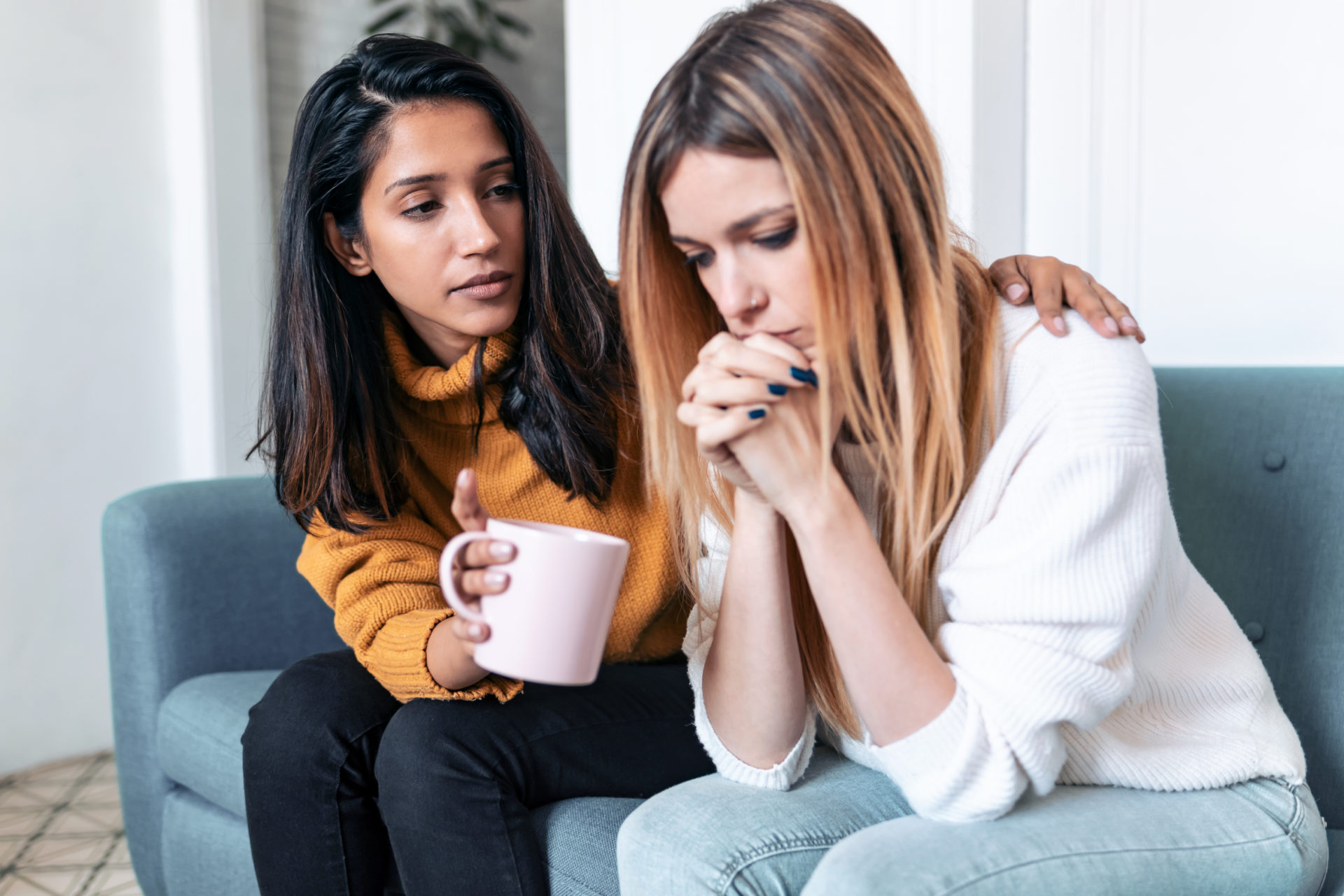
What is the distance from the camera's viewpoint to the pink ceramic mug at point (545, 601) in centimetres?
71

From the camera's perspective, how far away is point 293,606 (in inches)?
62.1

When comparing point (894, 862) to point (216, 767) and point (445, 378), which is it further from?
point (216, 767)

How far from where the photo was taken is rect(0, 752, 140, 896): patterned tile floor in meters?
1.76

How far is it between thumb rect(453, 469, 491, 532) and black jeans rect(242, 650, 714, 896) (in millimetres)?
239

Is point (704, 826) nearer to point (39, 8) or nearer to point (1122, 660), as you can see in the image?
point (1122, 660)

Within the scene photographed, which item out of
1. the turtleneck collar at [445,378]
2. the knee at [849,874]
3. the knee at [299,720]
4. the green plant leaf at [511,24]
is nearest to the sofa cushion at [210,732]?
the knee at [299,720]

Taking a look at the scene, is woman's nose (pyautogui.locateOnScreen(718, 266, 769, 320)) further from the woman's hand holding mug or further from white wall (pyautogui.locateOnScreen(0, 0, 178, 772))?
white wall (pyautogui.locateOnScreen(0, 0, 178, 772))

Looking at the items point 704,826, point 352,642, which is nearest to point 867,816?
point 704,826

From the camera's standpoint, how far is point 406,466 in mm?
1153

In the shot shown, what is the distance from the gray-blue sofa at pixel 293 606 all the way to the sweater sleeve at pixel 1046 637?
0.31 m

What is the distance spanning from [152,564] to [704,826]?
0.99 meters

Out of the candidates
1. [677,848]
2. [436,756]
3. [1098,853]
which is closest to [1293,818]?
[1098,853]

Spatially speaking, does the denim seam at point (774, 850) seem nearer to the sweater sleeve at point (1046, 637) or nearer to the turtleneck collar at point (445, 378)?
the sweater sleeve at point (1046, 637)

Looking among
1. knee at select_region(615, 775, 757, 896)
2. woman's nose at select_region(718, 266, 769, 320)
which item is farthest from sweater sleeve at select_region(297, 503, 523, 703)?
woman's nose at select_region(718, 266, 769, 320)
